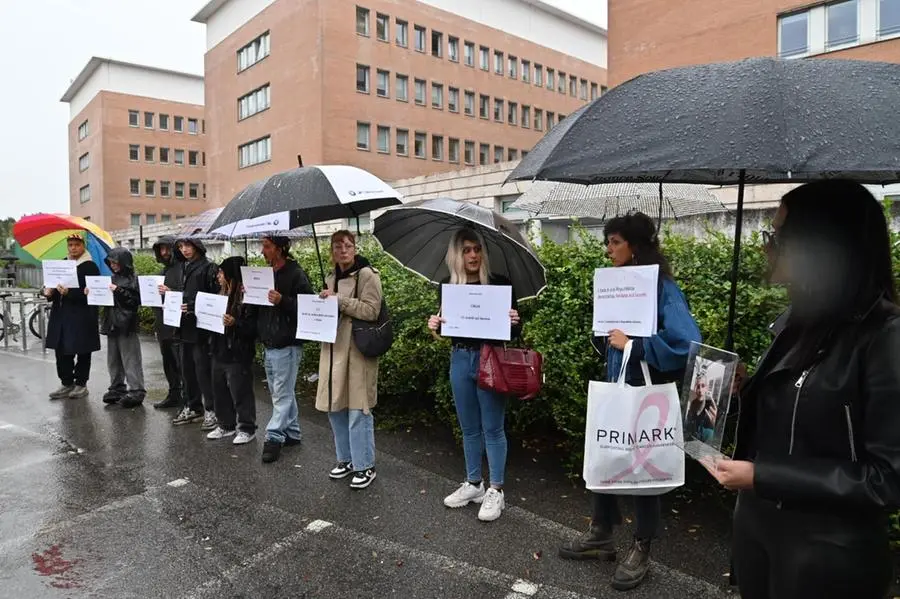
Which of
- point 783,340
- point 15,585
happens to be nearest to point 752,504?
point 783,340

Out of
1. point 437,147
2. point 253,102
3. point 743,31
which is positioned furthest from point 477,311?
point 253,102

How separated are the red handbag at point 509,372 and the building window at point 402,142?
4350 cm

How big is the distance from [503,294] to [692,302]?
4.29 feet

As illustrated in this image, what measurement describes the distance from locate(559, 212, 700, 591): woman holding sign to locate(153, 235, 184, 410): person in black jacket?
5219 mm

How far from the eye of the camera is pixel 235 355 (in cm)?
605

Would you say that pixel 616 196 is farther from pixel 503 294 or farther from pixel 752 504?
pixel 752 504

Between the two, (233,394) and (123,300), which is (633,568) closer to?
(233,394)

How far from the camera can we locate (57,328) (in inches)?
316

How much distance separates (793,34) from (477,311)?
84.6 feet

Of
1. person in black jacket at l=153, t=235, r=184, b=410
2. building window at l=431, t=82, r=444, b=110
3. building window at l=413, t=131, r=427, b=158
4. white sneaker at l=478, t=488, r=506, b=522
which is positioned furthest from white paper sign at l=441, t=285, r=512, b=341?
building window at l=431, t=82, r=444, b=110


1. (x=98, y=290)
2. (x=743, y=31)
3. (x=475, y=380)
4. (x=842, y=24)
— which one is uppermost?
(x=743, y=31)

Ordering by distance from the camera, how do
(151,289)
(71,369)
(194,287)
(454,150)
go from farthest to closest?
(454,150) → (71,369) → (151,289) → (194,287)

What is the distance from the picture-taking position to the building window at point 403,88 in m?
46.1

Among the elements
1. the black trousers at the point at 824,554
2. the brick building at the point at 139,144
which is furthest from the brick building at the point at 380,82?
the black trousers at the point at 824,554
